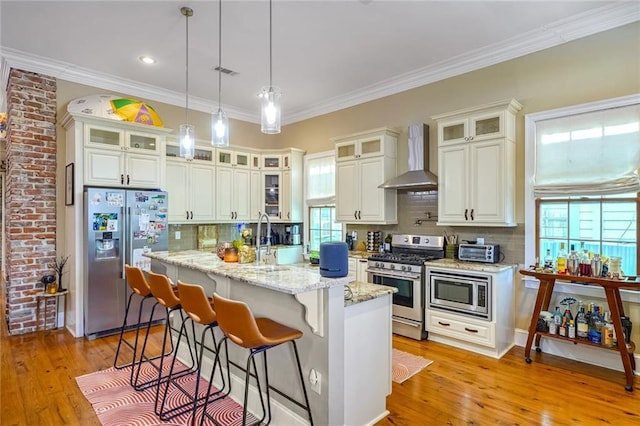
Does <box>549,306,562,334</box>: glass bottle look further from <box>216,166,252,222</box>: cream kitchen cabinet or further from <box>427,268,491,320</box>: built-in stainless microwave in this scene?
<box>216,166,252,222</box>: cream kitchen cabinet

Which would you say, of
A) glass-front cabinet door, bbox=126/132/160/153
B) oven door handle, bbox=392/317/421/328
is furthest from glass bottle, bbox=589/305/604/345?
glass-front cabinet door, bbox=126/132/160/153

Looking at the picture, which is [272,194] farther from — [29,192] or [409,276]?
[29,192]

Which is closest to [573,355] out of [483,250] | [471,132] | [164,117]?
[483,250]

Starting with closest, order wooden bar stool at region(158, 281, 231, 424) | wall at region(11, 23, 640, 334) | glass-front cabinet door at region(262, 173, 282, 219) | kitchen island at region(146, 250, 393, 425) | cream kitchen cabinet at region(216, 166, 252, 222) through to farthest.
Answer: kitchen island at region(146, 250, 393, 425) < wooden bar stool at region(158, 281, 231, 424) < wall at region(11, 23, 640, 334) < cream kitchen cabinet at region(216, 166, 252, 222) < glass-front cabinet door at region(262, 173, 282, 219)

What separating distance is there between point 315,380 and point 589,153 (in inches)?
132

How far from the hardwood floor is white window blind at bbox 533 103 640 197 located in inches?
67.4

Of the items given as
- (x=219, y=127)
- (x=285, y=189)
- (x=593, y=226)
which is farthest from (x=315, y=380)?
(x=285, y=189)

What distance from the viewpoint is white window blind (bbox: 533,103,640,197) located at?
3242 mm

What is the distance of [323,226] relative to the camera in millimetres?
6168

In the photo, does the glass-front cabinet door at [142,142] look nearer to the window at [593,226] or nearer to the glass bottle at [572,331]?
the window at [593,226]

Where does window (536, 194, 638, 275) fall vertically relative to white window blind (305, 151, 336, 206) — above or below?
below

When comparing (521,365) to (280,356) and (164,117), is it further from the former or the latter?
(164,117)

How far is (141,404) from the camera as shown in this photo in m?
2.72

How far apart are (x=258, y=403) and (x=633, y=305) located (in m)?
3.41
